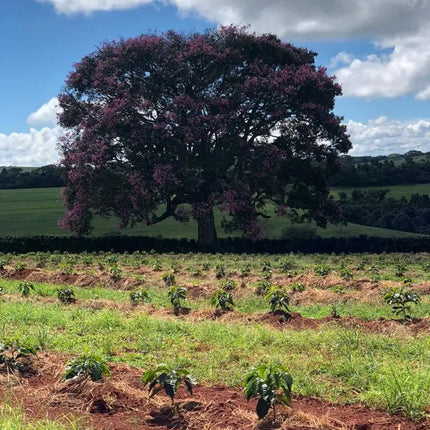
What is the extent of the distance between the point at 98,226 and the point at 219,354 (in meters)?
37.8

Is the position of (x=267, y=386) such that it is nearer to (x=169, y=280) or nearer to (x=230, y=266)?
(x=169, y=280)

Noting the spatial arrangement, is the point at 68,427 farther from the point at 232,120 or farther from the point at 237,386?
the point at 232,120

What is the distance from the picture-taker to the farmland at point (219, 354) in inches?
195

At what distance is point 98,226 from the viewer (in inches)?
1720

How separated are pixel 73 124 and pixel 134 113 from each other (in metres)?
5.05

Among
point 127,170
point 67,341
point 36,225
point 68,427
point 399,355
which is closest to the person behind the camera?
point 68,427

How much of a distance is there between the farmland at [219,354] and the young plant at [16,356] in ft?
0.36

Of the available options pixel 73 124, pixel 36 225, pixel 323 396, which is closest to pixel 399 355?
pixel 323 396

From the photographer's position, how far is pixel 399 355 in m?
7.00

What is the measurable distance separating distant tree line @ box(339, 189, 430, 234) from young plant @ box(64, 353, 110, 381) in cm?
4483

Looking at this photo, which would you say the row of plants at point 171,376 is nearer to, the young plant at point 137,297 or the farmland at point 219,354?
the farmland at point 219,354

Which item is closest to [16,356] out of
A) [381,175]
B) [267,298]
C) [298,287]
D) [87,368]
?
[87,368]

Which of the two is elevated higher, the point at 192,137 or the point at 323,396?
the point at 192,137

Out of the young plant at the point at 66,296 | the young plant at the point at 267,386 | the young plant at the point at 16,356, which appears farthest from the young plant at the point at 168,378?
the young plant at the point at 66,296
